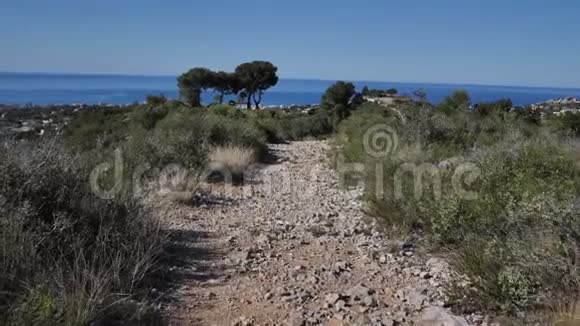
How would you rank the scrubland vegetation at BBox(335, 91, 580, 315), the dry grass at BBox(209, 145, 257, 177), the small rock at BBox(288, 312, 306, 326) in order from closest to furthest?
1. the scrubland vegetation at BBox(335, 91, 580, 315)
2. the small rock at BBox(288, 312, 306, 326)
3. the dry grass at BBox(209, 145, 257, 177)

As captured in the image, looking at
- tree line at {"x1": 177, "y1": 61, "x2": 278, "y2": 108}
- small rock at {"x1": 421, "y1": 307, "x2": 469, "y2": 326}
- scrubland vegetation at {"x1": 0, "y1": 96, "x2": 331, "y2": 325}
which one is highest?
tree line at {"x1": 177, "y1": 61, "x2": 278, "y2": 108}

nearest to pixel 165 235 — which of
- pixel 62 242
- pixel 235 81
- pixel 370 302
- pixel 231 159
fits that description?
pixel 62 242

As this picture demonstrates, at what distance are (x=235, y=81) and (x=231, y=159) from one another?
31.7 m

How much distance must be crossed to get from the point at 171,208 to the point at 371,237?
9.63ft

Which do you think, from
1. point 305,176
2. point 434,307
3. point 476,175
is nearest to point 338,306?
point 434,307

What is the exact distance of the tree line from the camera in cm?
3894

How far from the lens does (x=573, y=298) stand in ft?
9.82

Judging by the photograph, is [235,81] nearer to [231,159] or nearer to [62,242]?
[231,159]

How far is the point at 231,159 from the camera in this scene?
1065 cm

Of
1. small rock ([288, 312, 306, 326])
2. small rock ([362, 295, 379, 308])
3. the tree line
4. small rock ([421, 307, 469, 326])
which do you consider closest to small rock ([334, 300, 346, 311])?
small rock ([362, 295, 379, 308])

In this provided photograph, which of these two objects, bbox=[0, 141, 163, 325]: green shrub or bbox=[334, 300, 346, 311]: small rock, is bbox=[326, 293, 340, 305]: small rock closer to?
bbox=[334, 300, 346, 311]: small rock

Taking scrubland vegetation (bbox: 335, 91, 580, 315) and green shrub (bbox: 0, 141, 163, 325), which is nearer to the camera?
green shrub (bbox: 0, 141, 163, 325)

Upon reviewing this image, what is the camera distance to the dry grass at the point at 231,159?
1014cm

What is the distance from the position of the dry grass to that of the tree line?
2692 cm
